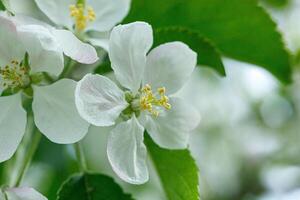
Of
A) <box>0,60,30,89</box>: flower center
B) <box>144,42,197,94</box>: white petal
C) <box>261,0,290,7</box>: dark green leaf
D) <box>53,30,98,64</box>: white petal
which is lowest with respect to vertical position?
<box>0,60,30,89</box>: flower center

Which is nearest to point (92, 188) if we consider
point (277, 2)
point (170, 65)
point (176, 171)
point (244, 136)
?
point (176, 171)

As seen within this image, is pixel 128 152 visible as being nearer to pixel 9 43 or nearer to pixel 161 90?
pixel 161 90

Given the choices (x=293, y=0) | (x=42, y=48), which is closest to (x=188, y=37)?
(x=42, y=48)

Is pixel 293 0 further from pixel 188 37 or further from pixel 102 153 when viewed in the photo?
pixel 188 37

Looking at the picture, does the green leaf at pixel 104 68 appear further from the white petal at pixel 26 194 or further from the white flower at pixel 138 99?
the white petal at pixel 26 194

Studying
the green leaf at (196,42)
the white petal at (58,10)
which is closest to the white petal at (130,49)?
the green leaf at (196,42)

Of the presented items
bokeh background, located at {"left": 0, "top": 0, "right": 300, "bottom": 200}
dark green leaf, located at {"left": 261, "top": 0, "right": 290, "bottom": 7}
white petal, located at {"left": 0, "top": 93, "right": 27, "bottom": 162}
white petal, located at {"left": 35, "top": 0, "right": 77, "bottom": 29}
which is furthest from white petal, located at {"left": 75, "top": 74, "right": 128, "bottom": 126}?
dark green leaf, located at {"left": 261, "top": 0, "right": 290, "bottom": 7}

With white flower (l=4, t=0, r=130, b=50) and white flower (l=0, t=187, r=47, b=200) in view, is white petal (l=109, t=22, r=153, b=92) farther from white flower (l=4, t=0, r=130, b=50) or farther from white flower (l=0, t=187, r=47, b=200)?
white flower (l=0, t=187, r=47, b=200)
